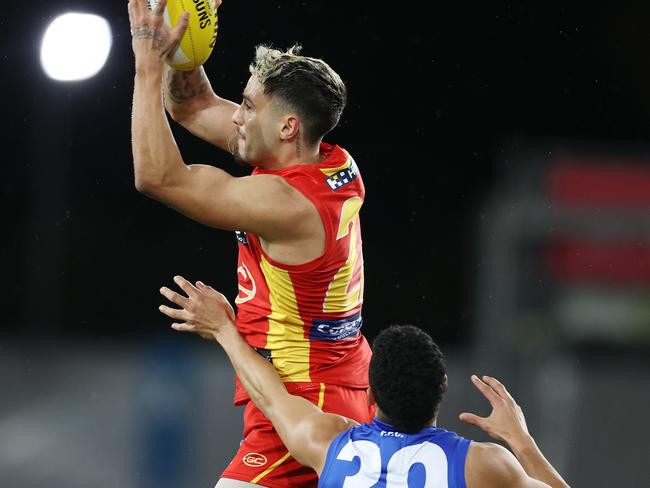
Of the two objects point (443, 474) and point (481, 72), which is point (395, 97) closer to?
point (481, 72)

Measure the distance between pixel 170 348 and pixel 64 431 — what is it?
1.15 metres

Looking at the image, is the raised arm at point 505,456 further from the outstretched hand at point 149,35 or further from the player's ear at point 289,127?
the outstretched hand at point 149,35

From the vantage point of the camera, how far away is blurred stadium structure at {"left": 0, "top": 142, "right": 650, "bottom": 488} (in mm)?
7824

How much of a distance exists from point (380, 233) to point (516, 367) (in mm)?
2528

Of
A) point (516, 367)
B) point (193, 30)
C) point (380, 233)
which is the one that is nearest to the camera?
point (193, 30)

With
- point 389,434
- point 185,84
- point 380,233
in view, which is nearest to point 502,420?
point 389,434

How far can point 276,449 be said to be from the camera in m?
2.90

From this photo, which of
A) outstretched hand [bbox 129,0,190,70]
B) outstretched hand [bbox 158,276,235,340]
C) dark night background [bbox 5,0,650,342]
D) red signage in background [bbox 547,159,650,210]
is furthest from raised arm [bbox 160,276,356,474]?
red signage in background [bbox 547,159,650,210]

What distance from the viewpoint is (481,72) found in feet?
30.7

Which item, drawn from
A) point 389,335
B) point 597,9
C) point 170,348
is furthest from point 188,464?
point 597,9

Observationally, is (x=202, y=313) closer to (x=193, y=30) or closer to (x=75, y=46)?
(x=193, y=30)

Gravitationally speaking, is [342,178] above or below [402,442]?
above

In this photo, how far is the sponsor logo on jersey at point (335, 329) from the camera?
9.77 ft

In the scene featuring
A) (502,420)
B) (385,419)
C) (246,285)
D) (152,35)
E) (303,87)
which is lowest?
(502,420)
